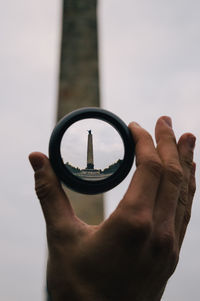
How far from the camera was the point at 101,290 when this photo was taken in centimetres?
110

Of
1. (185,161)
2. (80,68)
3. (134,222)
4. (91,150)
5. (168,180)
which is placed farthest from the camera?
(80,68)

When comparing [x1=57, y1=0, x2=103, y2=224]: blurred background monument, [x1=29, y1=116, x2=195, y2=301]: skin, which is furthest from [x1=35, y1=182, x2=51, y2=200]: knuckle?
[x1=57, y1=0, x2=103, y2=224]: blurred background monument

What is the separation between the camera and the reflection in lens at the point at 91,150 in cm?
136

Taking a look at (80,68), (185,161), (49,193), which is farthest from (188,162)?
(80,68)

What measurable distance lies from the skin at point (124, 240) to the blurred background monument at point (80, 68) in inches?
88.4

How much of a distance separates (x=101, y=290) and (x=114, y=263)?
89 millimetres

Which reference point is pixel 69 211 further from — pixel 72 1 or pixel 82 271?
pixel 72 1

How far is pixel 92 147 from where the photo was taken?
137 centimetres

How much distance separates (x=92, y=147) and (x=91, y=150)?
0.04 feet

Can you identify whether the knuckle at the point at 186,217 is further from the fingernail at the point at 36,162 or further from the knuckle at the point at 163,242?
the fingernail at the point at 36,162

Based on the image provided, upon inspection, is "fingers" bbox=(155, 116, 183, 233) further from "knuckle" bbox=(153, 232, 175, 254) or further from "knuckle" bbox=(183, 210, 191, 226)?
"knuckle" bbox=(183, 210, 191, 226)

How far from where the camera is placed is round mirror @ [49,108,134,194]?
1356 mm

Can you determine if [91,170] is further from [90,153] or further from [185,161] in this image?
[185,161]

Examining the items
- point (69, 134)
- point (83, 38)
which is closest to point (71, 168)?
point (69, 134)
